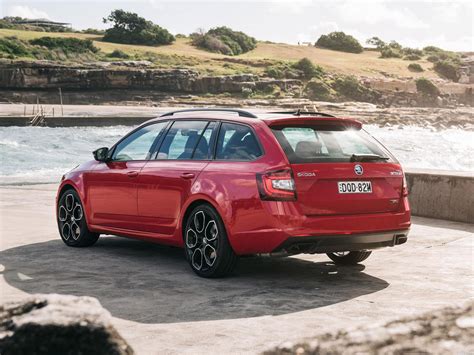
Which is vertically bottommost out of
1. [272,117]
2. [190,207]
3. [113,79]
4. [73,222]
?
[113,79]

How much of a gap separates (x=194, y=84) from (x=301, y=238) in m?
99.7

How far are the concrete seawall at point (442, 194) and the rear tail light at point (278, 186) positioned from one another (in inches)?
226

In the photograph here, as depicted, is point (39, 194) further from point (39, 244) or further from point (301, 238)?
point (301, 238)

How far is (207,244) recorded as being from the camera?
7805 millimetres

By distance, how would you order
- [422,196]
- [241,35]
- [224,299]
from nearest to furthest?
[224,299] < [422,196] < [241,35]

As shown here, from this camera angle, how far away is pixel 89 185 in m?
9.66

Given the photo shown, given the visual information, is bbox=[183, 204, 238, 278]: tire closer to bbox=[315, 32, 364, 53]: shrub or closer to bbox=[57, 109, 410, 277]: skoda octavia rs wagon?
bbox=[57, 109, 410, 277]: skoda octavia rs wagon

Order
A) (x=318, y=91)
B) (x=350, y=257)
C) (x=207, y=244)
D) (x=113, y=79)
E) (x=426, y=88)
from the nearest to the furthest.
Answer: (x=207, y=244) < (x=350, y=257) < (x=113, y=79) < (x=318, y=91) < (x=426, y=88)

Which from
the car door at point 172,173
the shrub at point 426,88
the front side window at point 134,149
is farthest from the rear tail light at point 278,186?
the shrub at point 426,88

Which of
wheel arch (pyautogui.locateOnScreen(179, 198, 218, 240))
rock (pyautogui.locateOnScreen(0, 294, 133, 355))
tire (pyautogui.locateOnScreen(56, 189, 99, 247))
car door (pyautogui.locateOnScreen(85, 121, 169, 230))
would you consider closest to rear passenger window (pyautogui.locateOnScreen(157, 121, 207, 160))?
car door (pyautogui.locateOnScreen(85, 121, 169, 230))

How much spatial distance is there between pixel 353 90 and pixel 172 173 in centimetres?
11793

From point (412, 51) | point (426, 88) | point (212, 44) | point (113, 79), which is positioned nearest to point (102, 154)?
point (113, 79)

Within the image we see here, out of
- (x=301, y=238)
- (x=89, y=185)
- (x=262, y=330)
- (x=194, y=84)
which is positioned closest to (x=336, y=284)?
(x=301, y=238)

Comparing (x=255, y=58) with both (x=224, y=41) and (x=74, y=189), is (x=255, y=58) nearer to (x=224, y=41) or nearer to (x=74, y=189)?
(x=224, y=41)
